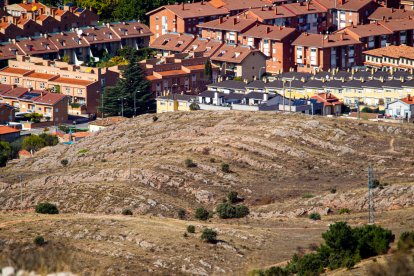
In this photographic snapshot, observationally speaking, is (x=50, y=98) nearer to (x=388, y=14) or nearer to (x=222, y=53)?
(x=222, y=53)

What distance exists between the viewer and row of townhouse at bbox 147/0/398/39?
439ft

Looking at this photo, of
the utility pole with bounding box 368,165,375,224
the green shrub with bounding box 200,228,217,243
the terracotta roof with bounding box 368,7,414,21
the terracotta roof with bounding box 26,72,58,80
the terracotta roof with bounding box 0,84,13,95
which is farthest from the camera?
the terracotta roof with bounding box 368,7,414,21

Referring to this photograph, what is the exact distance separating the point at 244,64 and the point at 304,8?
68.7 feet

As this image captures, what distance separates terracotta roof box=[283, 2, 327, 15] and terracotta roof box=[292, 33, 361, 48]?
11.2 m

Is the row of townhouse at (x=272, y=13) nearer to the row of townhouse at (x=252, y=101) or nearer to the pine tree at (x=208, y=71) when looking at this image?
the pine tree at (x=208, y=71)

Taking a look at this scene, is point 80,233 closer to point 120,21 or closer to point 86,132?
point 86,132

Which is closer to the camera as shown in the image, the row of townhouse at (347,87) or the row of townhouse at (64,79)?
the row of townhouse at (347,87)

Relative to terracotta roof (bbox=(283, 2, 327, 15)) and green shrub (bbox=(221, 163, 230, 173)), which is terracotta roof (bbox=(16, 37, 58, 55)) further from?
green shrub (bbox=(221, 163, 230, 173))

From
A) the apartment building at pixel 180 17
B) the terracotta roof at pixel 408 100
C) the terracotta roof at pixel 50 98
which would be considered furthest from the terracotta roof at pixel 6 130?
the apartment building at pixel 180 17

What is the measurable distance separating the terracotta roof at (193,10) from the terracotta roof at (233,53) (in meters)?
13.1

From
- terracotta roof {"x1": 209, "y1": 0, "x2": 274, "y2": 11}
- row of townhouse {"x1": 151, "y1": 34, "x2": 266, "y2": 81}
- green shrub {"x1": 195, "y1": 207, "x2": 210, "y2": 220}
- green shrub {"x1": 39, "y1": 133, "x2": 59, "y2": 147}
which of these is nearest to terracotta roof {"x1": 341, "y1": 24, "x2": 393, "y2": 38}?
row of townhouse {"x1": 151, "y1": 34, "x2": 266, "y2": 81}

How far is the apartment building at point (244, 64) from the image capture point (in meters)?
118

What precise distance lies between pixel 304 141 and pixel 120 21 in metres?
65.6

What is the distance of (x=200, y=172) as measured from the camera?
71.0 metres
